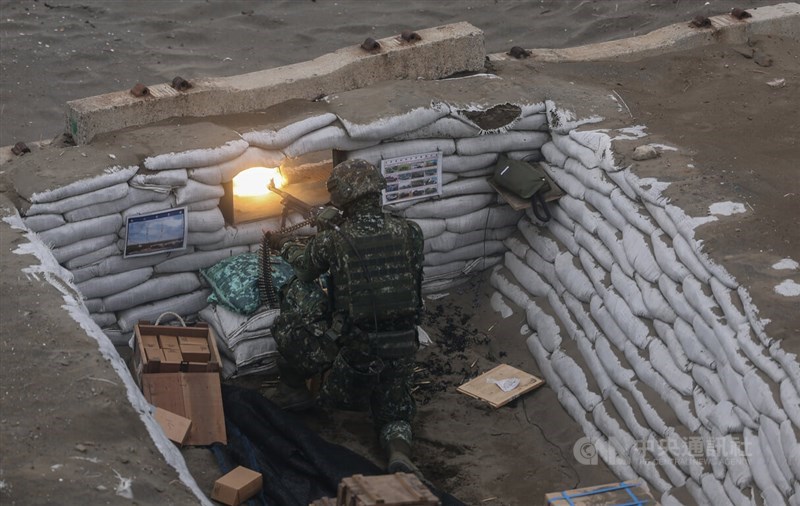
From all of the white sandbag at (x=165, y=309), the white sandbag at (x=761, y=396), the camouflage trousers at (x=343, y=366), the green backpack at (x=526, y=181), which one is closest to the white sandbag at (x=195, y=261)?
the white sandbag at (x=165, y=309)

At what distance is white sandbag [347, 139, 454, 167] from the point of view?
696 centimetres

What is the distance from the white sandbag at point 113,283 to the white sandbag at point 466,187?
5.67ft

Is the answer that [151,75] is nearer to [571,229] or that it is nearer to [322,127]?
[322,127]

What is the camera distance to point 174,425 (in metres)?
5.92

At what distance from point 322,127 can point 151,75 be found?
12.0 feet

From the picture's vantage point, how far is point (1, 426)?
183 inches

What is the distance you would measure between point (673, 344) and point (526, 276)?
155 centimetres

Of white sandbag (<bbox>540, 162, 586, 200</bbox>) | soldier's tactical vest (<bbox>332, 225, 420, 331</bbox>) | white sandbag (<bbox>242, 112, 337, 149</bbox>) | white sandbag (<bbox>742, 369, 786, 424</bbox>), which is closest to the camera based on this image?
white sandbag (<bbox>742, 369, 786, 424</bbox>)

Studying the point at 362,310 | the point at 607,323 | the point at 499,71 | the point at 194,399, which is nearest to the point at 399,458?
the point at 362,310

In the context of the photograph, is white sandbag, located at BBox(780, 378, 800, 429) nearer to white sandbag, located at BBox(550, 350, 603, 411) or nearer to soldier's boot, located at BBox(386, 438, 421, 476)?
white sandbag, located at BBox(550, 350, 603, 411)

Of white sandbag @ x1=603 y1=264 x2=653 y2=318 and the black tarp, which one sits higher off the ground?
white sandbag @ x1=603 y1=264 x2=653 y2=318

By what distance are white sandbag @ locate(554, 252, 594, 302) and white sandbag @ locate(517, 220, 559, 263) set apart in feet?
0.24

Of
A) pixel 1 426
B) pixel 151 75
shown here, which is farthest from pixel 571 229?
pixel 151 75

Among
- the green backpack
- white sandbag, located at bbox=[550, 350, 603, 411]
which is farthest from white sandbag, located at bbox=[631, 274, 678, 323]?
the green backpack
